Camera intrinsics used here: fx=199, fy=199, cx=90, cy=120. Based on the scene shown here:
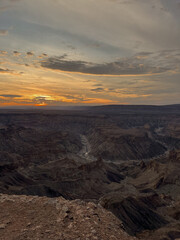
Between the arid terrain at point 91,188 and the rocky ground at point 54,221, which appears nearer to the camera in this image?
the rocky ground at point 54,221

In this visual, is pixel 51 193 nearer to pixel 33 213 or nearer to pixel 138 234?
pixel 138 234

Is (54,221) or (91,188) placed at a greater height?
(54,221)

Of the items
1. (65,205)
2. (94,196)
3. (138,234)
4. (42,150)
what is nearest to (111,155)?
(42,150)

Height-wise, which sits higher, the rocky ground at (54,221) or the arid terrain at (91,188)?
the rocky ground at (54,221)

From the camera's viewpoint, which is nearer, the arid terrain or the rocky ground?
the rocky ground

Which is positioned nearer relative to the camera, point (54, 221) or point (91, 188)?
point (54, 221)
